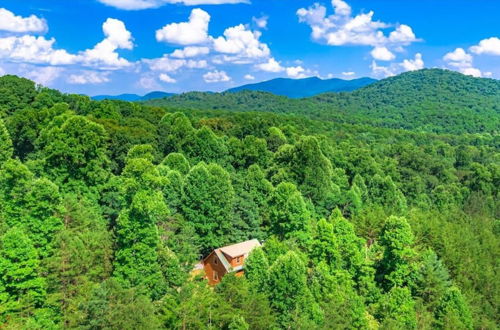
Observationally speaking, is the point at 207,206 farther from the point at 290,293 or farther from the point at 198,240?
the point at 290,293

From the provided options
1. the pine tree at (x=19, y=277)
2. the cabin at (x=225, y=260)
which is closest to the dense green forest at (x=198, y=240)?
the pine tree at (x=19, y=277)

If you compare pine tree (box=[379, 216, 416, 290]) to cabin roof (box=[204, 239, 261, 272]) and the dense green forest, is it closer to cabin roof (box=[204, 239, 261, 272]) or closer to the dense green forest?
the dense green forest

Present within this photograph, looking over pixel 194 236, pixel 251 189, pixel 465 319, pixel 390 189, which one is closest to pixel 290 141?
pixel 390 189

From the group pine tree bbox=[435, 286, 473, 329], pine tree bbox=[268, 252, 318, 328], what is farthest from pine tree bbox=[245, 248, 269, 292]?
pine tree bbox=[435, 286, 473, 329]

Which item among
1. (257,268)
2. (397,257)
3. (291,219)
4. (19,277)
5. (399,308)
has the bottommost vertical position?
(399,308)

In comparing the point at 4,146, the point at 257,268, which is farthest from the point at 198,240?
the point at 4,146

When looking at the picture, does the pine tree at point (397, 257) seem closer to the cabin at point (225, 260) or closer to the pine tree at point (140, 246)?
the cabin at point (225, 260)
